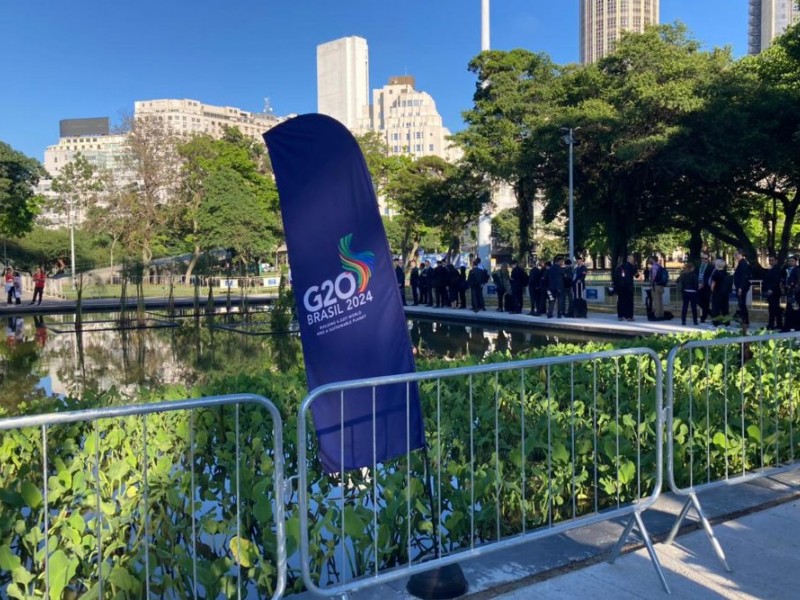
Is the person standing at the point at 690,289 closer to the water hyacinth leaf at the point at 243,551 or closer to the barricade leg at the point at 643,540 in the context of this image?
the barricade leg at the point at 643,540

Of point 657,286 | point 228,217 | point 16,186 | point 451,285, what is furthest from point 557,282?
point 228,217

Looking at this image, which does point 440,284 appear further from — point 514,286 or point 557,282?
point 557,282

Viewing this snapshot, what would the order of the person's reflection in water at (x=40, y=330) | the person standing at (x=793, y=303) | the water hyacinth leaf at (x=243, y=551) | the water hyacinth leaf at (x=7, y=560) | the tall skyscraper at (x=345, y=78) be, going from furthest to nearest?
the tall skyscraper at (x=345, y=78) → the person's reflection in water at (x=40, y=330) → the person standing at (x=793, y=303) → the water hyacinth leaf at (x=243, y=551) → the water hyacinth leaf at (x=7, y=560)

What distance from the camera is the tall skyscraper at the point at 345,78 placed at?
181 meters

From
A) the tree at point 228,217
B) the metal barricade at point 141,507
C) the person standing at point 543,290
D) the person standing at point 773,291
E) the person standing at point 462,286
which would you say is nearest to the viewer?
the metal barricade at point 141,507

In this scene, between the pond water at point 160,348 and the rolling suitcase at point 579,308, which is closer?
the pond water at point 160,348

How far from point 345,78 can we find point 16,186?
14731 cm

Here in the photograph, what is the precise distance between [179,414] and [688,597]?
2904 millimetres

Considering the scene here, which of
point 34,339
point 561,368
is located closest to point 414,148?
point 34,339

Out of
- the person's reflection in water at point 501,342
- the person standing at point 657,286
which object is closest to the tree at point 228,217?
the person's reflection in water at point 501,342

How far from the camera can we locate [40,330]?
79.2 feet

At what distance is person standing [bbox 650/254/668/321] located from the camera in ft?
70.2

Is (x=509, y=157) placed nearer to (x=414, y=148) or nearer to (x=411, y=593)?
(x=411, y=593)

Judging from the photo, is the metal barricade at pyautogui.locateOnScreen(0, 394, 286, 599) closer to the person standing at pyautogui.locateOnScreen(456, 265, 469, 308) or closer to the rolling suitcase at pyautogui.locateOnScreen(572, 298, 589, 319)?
the rolling suitcase at pyautogui.locateOnScreen(572, 298, 589, 319)
